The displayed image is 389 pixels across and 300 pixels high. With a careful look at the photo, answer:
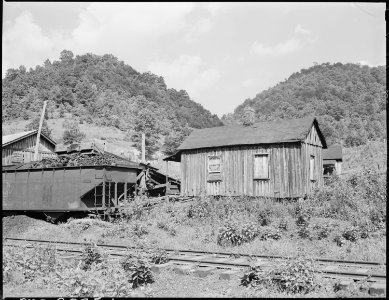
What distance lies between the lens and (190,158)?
24.0 metres

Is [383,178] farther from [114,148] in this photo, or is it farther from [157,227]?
[114,148]

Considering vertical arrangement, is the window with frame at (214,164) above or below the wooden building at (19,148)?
below

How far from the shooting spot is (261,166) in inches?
843

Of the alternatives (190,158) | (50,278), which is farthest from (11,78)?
(50,278)

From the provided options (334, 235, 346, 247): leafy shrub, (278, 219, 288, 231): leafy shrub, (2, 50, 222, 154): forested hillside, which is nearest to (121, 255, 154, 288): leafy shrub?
(334, 235, 346, 247): leafy shrub

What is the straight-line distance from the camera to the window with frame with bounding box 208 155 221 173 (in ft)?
75.1

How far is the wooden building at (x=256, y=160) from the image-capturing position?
2058 cm

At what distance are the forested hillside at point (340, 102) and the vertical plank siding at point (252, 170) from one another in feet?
187

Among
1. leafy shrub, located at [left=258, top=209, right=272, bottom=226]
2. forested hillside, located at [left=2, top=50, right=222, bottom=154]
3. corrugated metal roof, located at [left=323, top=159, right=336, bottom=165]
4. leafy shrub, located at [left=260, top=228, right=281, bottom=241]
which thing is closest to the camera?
leafy shrub, located at [left=260, top=228, right=281, bottom=241]

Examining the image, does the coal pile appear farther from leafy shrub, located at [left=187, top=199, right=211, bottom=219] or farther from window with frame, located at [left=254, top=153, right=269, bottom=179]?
window with frame, located at [left=254, top=153, right=269, bottom=179]

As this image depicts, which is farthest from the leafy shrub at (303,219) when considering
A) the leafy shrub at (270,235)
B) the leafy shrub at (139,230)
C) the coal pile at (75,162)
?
the coal pile at (75,162)

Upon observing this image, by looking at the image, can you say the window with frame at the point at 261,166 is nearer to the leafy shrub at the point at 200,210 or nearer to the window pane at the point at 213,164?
the window pane at the point at 213,164

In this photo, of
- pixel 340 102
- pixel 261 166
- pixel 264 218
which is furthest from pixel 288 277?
pixel 340 102

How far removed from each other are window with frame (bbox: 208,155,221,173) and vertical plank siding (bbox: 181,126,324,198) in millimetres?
215
